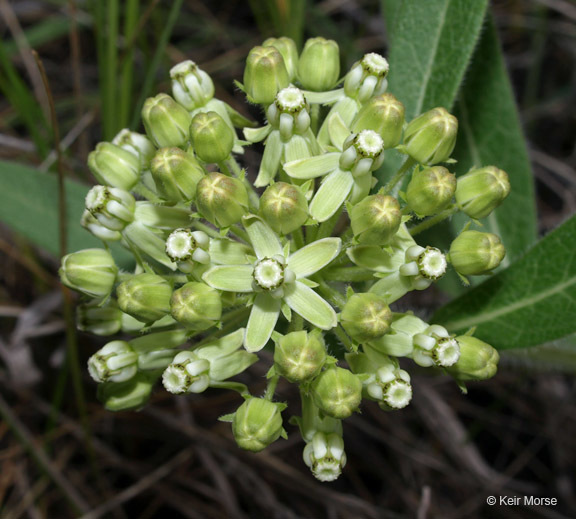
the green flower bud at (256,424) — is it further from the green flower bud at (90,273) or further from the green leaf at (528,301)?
the green leaf at (528,301)

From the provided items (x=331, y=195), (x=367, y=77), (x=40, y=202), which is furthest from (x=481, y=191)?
(x=40, y=202)

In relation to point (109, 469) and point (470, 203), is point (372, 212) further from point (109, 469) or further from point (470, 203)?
point (109, 469)

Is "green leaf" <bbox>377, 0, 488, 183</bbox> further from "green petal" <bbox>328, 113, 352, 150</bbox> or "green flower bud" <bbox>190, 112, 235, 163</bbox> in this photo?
"green flower bud" <bbox>190, 112, 235, 163</bbox>

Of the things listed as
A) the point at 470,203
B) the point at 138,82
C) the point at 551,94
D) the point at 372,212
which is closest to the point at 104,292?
the point at 372,212

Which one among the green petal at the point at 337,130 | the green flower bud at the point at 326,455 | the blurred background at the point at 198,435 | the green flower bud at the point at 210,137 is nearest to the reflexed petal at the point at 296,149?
the green petal at the point at 337,130

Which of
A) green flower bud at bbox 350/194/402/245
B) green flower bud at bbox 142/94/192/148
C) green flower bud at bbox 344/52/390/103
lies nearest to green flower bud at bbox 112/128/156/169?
green flower bud at bbox 142/94/192/148

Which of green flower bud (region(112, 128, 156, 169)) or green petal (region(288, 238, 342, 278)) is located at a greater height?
green flower bud (region(112, 128, 156, 169))
